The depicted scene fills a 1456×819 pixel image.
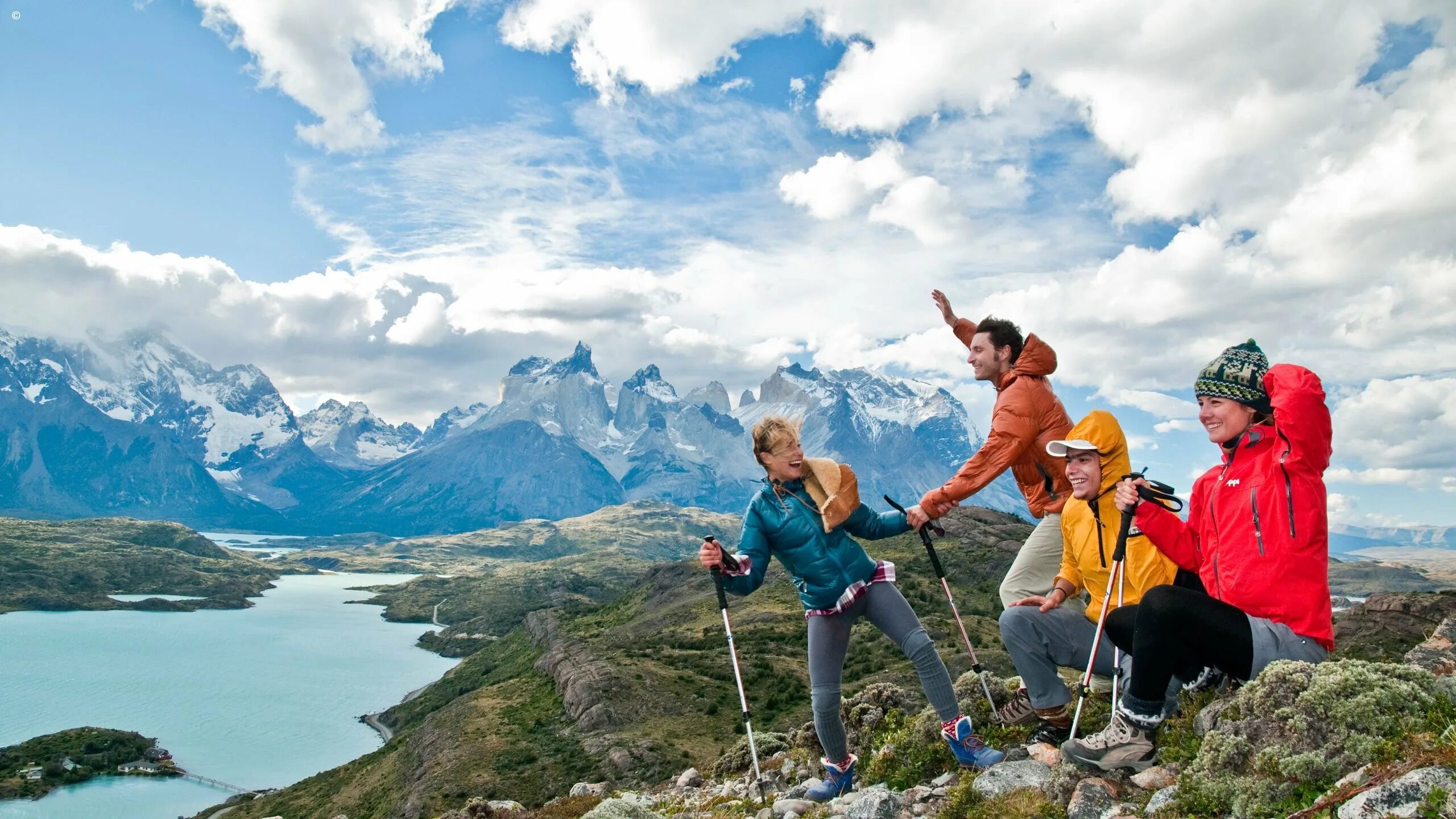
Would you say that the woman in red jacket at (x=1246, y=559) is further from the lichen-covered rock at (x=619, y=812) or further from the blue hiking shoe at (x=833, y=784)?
the lichen-covered rock at (x=619, y=812)

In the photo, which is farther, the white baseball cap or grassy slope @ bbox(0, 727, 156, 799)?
grassy slope @ bbox(0, 727, 156, 799)

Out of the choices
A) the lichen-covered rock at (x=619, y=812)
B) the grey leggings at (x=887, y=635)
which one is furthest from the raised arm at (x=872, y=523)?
the lichen-covered rock at (x=619, y=812)

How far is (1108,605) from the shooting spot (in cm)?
805

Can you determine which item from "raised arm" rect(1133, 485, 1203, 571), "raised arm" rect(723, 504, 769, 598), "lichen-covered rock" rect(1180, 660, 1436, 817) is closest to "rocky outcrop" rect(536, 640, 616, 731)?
"raised arm" rect(723, 504, 769, 598)

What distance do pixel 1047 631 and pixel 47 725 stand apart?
149155 millimetres

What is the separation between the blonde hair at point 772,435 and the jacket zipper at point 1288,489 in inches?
176

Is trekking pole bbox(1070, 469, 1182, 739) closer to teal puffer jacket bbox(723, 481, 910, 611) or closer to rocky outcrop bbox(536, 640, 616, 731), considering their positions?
teal puffer jacket bbox(723, 481, 910, 611)

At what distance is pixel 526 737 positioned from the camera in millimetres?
52406

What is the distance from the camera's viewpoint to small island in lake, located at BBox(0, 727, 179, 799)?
283 feet

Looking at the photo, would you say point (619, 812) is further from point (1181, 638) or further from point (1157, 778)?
point (1181, 638)

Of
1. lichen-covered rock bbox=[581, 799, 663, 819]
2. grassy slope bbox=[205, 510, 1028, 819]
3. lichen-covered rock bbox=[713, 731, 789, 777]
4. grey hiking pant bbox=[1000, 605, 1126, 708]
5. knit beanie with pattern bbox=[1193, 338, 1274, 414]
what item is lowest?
grassy slope bbox=[205, 510, 1028, 819]

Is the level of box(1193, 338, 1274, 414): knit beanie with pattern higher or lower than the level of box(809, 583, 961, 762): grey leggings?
higher

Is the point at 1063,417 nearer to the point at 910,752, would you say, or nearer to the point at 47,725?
the point at 910,752

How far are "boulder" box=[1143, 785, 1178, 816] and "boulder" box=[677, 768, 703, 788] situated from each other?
13.3 metres
